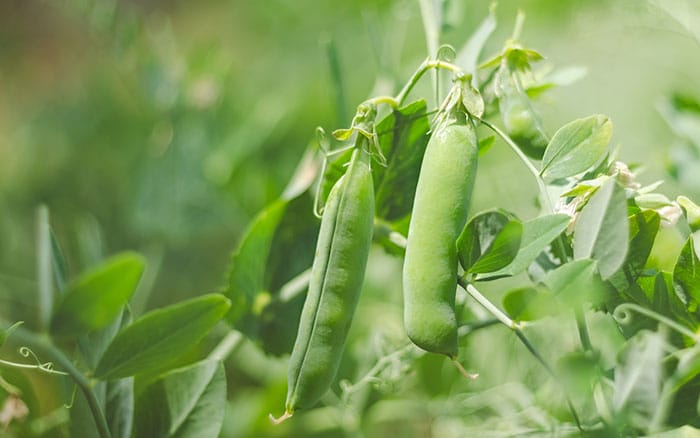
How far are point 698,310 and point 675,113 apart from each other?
7.6 inches

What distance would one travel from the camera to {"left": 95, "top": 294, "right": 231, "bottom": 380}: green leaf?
0.22 m

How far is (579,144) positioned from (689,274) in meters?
0.06

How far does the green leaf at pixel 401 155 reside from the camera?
255mm

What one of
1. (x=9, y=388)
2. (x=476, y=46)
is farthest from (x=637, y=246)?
(x=9, y=388)

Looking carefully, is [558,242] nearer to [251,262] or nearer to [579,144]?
[579,144]

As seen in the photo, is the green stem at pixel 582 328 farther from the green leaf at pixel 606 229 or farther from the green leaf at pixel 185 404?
the green leaf at pixel 185 404

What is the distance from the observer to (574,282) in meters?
0.21

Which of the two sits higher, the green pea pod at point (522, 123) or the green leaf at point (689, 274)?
the green pea pod at point (522, 123)

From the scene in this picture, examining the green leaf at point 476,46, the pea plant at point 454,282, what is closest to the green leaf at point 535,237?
the pea plant at point 454,282

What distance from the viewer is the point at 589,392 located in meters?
0.22

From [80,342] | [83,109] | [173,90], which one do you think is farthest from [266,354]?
[83,109]

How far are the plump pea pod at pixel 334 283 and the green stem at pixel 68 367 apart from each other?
7 cm

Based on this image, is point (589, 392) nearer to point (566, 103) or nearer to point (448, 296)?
point (448, 296)

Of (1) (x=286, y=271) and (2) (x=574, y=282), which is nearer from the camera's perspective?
(2) (x=574, y=282)
